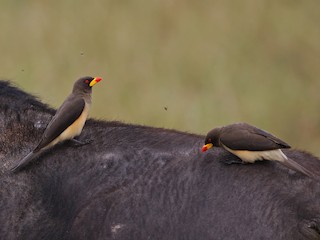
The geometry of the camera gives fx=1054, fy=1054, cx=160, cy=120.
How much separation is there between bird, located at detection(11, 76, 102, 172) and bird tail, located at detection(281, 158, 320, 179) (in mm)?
1224

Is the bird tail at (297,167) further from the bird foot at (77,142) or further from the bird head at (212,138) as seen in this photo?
the bird foot at (77,142)

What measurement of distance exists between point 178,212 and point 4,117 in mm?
1308

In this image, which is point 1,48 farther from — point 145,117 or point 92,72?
point 145,117

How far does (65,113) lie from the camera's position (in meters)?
6.06

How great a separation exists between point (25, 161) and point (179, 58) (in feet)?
25.9

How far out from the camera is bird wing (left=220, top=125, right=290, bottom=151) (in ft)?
18.4

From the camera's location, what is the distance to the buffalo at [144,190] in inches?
218

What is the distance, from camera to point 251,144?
5633mm

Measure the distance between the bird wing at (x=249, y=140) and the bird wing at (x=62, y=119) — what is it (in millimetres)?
913

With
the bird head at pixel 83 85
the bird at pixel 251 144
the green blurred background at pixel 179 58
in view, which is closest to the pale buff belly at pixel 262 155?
the bird at pixel 251 144

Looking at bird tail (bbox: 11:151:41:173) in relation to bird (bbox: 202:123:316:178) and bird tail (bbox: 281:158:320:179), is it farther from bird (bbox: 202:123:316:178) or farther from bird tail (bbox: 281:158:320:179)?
bird tail (bbox: 281:158:320:179)

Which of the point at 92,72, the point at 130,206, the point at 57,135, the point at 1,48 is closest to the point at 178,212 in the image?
the point at 130,206

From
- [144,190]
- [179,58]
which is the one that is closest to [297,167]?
[144,190]

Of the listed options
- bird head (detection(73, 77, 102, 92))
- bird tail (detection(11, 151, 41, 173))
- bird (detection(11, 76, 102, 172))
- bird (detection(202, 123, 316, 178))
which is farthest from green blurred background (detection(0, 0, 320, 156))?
bird (detection(202, 123, 316, 178))
